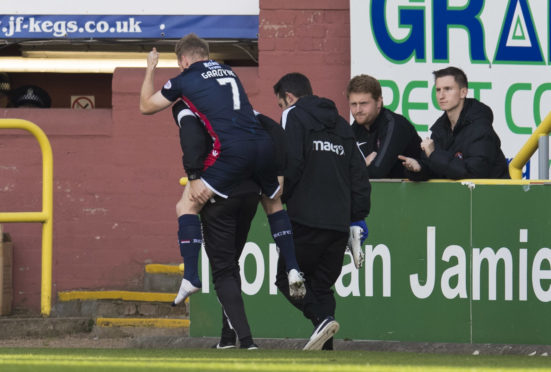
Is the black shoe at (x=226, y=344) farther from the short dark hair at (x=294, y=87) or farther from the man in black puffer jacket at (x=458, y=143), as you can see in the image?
the man in black puffer jacket at (x=458, y=143)

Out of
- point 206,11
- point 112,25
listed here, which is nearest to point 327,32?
point 206,11

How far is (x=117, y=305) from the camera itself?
10.8m

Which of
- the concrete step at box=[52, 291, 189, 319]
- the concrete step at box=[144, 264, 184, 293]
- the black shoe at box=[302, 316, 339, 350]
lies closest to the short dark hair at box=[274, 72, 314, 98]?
the black shoe at box=[302, 316, 339, 350]

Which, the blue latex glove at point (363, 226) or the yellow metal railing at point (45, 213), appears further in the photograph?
the yellow metal railing at point (45, 213)

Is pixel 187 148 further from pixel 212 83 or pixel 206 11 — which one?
pixel 206 11

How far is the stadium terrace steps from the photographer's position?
10.2 meters

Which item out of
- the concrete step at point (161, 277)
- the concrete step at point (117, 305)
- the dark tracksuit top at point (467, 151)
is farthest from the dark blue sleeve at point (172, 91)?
the concrete step at point (161, 277)

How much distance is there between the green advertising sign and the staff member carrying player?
4.21 feet

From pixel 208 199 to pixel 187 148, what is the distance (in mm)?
300

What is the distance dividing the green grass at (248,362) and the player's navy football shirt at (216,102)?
1.18 m

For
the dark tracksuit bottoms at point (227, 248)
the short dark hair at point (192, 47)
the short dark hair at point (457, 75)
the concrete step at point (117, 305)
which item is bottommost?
the concrete step at point (117, 305)

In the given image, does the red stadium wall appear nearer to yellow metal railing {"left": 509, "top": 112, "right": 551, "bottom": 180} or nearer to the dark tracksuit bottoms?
yellow metal railing {"left": 509, "top": 112, "right": 551, "bottom": 180}

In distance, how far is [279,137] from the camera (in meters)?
7.34

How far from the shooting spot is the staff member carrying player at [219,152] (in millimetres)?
7020
